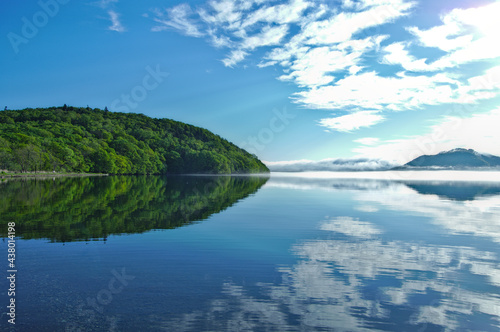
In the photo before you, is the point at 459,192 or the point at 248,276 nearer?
the point at 248,276

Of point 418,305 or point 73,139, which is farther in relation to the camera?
point 73,139

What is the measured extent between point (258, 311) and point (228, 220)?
743 inches

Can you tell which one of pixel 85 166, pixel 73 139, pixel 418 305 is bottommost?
pixel 418 305

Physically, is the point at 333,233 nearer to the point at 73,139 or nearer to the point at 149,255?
the point at 149,255

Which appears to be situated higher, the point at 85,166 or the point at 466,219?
the point at 85,166

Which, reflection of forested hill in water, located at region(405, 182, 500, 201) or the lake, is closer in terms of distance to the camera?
the lake

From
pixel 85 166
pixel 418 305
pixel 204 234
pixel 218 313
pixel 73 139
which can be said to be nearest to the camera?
pixel 218 313

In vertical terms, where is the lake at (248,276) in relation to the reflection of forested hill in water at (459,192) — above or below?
below

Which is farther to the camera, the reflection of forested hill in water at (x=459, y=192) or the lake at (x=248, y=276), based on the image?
the reflection of forested hill in water at (x=459, y=192)

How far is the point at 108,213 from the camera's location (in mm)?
31188

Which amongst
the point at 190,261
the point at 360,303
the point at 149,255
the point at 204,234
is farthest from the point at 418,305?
the point at 204,234

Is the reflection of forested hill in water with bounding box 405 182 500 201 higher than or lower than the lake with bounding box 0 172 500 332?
higher

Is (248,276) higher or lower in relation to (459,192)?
lower

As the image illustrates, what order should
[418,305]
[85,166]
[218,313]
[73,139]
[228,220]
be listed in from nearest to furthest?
1. [218,313]
2. [418,305]
3. [228,220]
4. [85,166]
5. [73,139]
